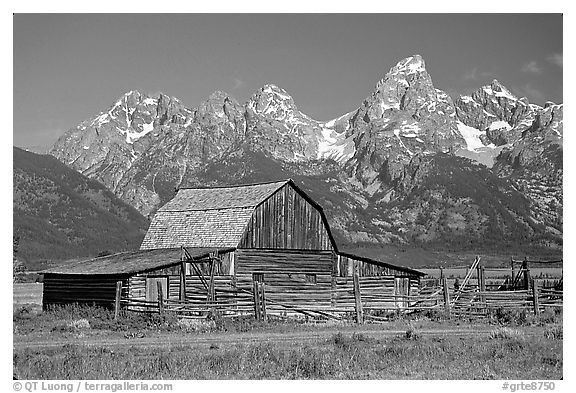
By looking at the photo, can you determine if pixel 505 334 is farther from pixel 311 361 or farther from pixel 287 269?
pixel 287 269

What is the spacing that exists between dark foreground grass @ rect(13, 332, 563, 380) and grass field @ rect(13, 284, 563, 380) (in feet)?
0.08

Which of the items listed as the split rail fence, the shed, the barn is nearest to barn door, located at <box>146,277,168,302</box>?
the barn

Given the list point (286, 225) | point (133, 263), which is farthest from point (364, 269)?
point (133, 263)

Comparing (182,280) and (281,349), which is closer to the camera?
(281,349)

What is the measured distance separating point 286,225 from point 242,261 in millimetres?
3489

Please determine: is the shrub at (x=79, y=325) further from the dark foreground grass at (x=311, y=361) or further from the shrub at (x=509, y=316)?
the shrub at (x=509, y=316)

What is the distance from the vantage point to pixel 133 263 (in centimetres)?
4038

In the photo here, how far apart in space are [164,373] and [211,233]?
85.4 feet

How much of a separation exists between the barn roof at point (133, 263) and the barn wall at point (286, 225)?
2.36 m

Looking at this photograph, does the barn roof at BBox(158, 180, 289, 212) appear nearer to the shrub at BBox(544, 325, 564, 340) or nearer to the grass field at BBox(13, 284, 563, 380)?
the grass field at BBox(13, 284, 563, 380)

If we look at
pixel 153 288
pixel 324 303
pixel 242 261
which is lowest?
pixel 324 303

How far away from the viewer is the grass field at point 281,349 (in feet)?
59.8

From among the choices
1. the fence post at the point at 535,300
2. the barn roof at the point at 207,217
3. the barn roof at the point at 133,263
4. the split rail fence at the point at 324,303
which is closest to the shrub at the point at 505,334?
the split rail fence at the point at 324,303
